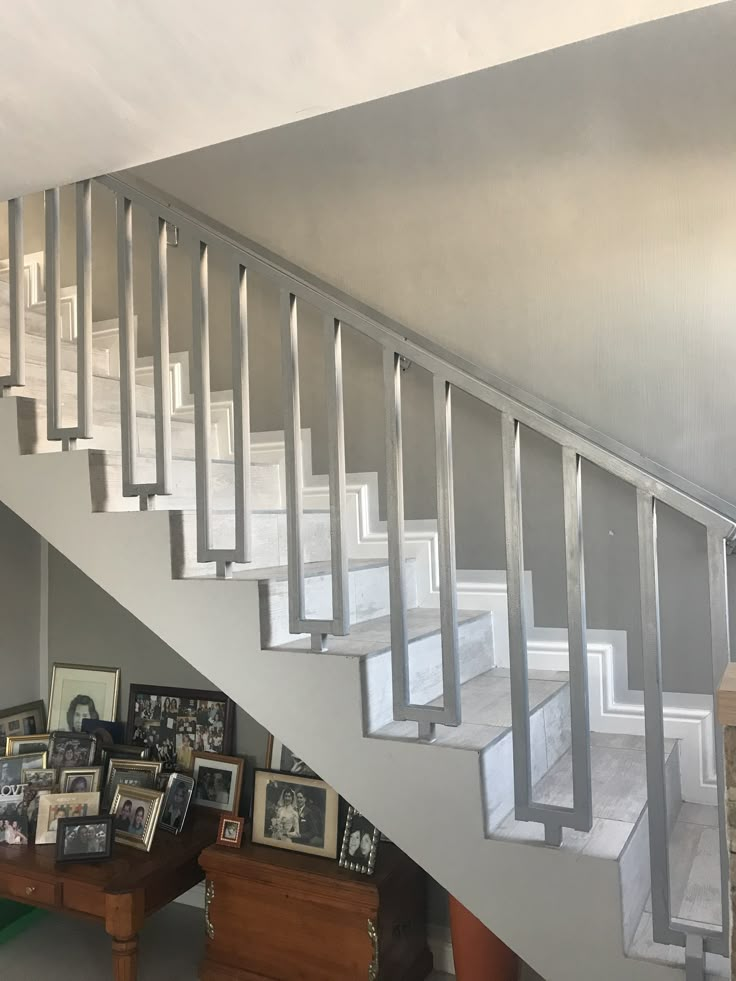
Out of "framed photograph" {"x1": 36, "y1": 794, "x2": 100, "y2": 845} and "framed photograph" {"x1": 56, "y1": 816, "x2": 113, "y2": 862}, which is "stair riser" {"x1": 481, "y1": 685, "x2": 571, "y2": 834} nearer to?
"framed photograph" {"x1": 56, "y1": 816, "x2": 113, "y2": 862}

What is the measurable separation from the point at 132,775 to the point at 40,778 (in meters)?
0.36

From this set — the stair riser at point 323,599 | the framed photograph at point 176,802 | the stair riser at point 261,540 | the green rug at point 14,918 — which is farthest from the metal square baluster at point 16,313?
the green rug at point 14,918

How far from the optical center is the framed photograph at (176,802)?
2.92m

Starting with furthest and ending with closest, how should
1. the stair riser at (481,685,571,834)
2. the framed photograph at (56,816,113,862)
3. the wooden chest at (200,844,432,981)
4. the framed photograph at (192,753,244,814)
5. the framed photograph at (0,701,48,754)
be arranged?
1. the framed photograph at (0,701,48,754)
2. the framed photograph at (192,753,244,814)
3. the framed photograph at (56,816,113,862)
4. the wooden chest at (200,844,432,981)
5. the stair riser at (481,685,571,834)

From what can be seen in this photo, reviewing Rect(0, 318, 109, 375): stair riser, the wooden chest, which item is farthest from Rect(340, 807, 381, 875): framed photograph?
Rect(0, 318, 109, 375): stair riser

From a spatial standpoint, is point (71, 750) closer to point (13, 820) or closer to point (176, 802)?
point (13, 820)

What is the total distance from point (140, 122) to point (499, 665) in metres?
1.87

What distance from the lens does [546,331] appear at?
247cm

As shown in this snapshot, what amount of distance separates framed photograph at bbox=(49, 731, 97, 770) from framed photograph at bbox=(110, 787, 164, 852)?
38 centimetres

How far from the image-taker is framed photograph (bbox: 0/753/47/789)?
3.09 metres

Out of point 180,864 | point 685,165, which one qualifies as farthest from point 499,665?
point 685,165

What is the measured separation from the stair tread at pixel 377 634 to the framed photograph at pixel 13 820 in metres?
1.65

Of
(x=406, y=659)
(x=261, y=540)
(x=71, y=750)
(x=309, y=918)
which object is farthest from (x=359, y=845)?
(x=71, y=750)

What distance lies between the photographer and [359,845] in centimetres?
248
